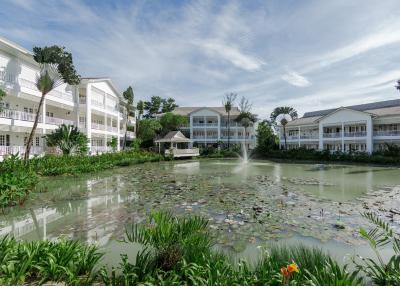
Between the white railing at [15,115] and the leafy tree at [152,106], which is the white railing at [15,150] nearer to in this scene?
the white railing at [15,115]

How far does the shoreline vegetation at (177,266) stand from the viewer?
11.7 ft

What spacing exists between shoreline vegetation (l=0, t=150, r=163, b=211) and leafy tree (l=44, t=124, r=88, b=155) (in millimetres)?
1522

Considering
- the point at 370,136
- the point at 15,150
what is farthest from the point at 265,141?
the point at 15,150

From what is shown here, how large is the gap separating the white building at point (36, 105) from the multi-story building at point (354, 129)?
32.1m

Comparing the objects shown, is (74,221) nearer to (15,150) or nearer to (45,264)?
(45,264)

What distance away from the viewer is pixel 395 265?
3498 mm

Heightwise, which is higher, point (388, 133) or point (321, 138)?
point (388, 133)

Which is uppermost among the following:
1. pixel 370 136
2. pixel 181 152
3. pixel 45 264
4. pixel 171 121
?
pixel 171 121

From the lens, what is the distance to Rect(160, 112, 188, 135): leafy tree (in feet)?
178

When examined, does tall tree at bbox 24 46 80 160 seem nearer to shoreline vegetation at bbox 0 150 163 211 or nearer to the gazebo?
shoreline vegetation at bbox 0 150 163 211

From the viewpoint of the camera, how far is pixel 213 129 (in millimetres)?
58406

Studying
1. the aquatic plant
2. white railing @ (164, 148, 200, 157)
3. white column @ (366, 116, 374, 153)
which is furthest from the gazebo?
the aquatic plant

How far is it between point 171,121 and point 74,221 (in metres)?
46.4

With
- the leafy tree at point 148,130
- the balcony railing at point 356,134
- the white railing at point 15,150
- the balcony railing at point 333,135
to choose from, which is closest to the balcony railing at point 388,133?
the balcony railing at point 356,134
